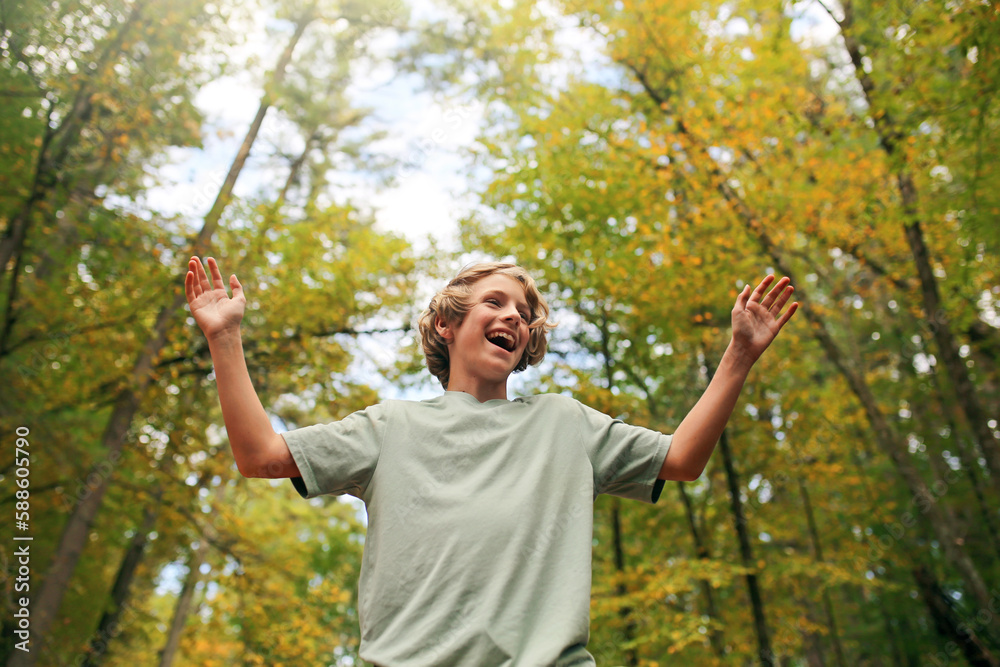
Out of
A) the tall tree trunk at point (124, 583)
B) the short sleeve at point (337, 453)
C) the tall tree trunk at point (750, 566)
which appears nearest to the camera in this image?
the short sleeve at point (337, 453)

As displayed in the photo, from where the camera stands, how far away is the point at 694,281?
658cm

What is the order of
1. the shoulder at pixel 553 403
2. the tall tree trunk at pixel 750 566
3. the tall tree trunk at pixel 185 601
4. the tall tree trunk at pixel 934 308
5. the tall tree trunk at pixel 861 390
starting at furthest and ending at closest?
the tall tree trunk at pixel 185 601 → the tall tree trunk at pixel 750 566 → the tall tree trunk at pixel 861 390 → the tall tree trunk at pixel 934 308 → the shoulder at pixel 553 403

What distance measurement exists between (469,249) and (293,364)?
7.75 ft

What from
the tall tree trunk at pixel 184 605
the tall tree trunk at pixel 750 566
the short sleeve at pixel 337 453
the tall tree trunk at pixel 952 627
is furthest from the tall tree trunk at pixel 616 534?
the tall tree trunk at pixel 184 605

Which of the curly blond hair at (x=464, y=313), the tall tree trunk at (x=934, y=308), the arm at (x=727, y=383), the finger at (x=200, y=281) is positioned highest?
the tall tree trunk at (x=934, y=308)

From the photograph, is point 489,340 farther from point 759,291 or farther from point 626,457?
point 759,291

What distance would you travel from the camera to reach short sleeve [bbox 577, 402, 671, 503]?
1.47 m

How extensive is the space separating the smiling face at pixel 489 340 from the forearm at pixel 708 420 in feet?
1.55

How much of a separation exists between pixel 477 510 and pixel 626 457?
37 cm

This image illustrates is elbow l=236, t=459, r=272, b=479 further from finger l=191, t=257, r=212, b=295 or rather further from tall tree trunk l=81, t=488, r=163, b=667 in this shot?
tall tree trunk l=81, t=488, r=163, b=667

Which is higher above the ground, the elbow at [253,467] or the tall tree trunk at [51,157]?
the tall tree trunk at [51,157]

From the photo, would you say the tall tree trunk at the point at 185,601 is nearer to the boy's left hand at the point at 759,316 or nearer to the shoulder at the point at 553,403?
the shoulder at the point at 553,403

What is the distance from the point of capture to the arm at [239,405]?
4.17 feet

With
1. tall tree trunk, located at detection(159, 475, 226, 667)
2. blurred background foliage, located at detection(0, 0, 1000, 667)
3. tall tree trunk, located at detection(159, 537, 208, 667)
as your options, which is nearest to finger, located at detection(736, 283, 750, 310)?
blurred background foliage, located at detection(0, 0, 1000, 667)
